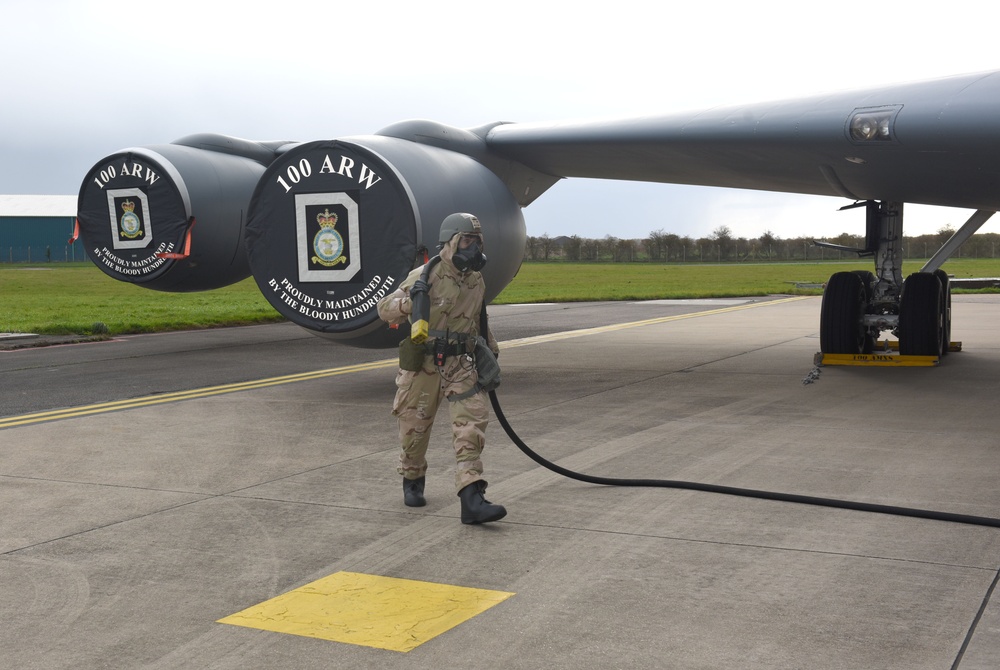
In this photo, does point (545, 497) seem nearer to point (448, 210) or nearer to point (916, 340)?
point (448, 210)

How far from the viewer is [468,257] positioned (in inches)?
241

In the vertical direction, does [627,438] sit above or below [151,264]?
below

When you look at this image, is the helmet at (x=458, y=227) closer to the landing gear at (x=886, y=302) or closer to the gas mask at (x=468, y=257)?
the gas mask at (x=468, y=257)

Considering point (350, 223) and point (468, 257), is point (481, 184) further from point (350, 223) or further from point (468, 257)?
point (468, 257)

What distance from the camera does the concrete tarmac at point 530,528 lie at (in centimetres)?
405

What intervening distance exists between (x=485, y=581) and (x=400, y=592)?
0.38 m

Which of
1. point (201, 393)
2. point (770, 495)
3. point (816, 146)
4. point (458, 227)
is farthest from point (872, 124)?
point (201, 393)

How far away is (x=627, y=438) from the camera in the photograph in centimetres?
822

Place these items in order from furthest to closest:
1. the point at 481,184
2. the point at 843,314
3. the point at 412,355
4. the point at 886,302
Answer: the point at 886,302 < the point at 843,314 < the point at 481,184 < the point at 412,355

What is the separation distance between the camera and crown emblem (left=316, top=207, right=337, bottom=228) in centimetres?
988

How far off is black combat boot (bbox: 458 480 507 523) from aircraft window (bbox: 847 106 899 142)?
5021mm

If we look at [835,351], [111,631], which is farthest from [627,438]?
[835,351]


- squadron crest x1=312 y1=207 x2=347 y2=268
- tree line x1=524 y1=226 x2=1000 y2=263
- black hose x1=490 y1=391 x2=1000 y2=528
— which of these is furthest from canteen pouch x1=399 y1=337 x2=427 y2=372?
tree line x1=524 y1=226 x2=1000 y2=263

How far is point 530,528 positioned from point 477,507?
0.98ft
